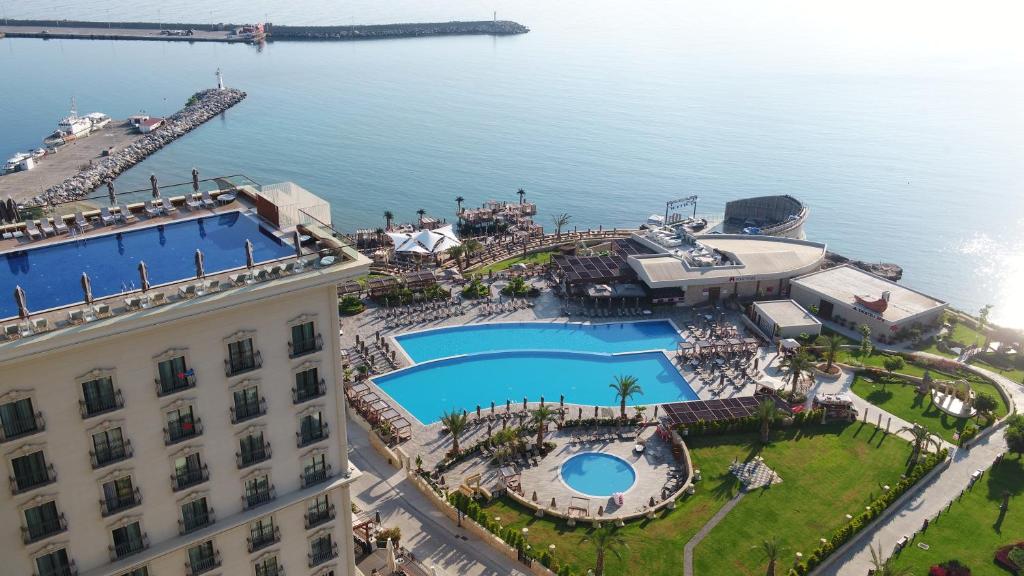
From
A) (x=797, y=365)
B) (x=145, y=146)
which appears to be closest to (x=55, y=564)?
(x=797, y=365)

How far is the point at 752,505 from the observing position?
178ft

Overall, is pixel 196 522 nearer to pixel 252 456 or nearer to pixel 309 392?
pixel 252 456

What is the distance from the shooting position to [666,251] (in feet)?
299

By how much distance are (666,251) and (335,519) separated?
209 feet

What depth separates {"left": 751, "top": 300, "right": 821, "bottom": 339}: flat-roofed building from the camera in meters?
78.7

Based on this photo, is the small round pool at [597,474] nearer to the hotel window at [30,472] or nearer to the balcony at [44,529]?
the balcony at [44,529]

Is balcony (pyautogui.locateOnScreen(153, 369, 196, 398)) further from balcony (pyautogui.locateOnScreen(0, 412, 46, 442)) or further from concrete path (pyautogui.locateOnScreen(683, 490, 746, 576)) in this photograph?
concrete path (pyautogui.locateOnScreen(683, 490, 746, 576))

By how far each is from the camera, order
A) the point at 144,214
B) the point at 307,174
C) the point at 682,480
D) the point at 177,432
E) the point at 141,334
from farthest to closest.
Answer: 1. the point at 307,174
2. the point at 682,480
3. the point at 144,214
4. the point at 177,432
5. the point at 141,334

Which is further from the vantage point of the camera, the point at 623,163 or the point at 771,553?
the point at 623,163

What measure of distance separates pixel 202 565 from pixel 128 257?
43.2ft

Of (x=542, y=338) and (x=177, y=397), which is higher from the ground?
(x=177, y=397)

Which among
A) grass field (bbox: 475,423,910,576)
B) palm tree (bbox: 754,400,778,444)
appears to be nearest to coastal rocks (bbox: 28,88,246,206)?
grass field (bbox: 475,423,910,576)

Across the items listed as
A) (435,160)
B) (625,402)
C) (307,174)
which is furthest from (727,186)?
(625,402)

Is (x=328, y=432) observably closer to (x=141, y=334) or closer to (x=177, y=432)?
(x=177, y=432)
